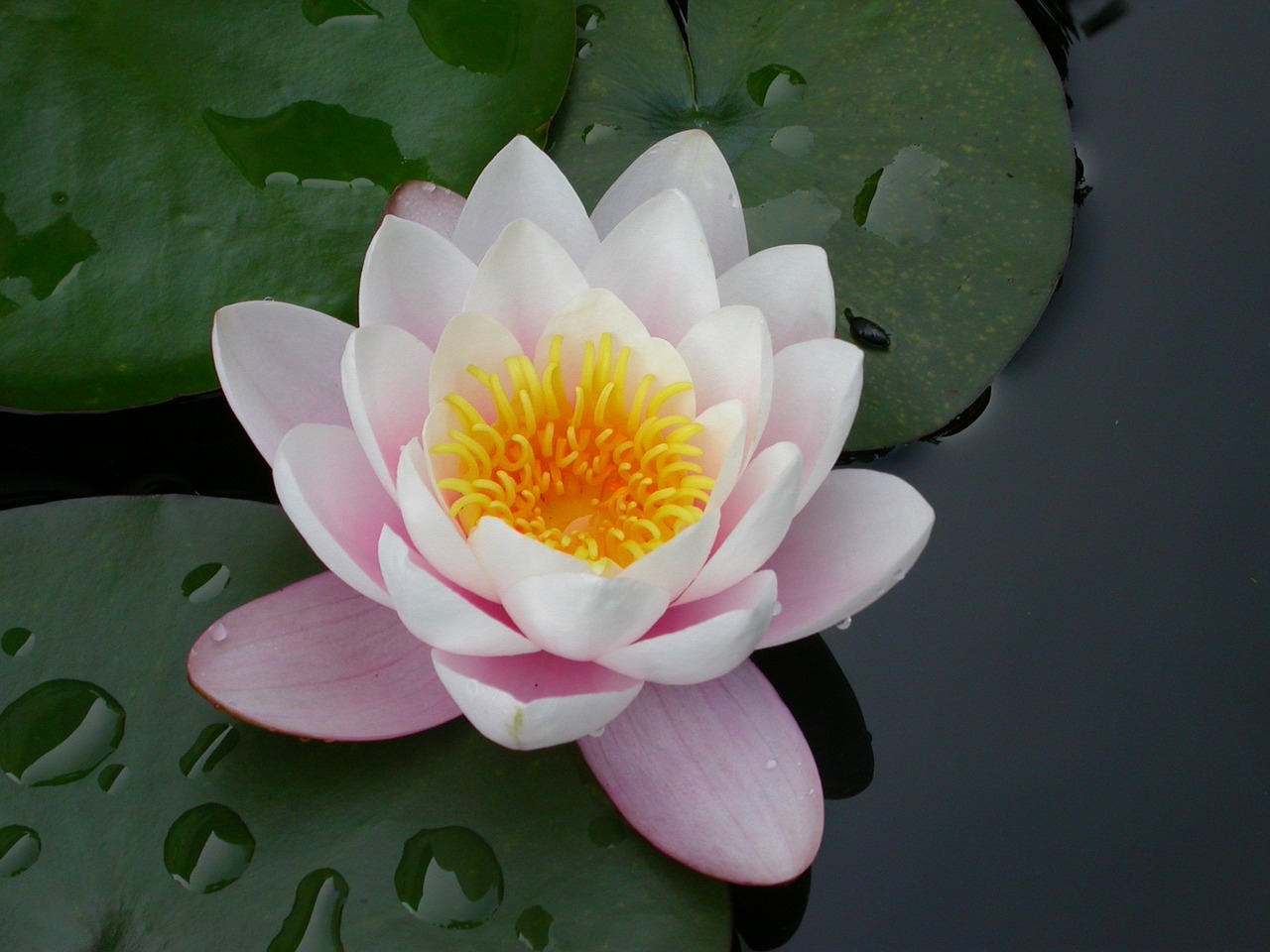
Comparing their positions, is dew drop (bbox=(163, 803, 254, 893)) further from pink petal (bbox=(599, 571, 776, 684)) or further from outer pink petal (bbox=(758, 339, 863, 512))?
outer pink petal (bbox=(758, 339, 863, 512))

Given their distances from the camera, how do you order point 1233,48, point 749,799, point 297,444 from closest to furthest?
point 297,444, point 749,799, point 1233,48

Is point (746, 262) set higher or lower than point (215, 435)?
higher

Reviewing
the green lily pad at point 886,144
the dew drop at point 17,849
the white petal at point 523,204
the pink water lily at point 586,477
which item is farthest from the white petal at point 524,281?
the dew drop at point 17,849

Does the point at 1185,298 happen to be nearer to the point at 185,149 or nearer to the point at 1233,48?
the point at 1233,48

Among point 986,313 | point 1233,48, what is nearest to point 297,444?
point 986,313

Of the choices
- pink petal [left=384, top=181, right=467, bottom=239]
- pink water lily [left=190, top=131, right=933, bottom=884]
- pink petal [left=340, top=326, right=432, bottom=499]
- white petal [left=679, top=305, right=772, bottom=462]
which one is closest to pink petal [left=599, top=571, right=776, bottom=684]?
pink water lily [left=190, top=131, right=933, bottom=884]

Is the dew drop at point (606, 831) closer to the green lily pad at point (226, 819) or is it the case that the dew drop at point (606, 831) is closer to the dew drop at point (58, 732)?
the green lily pad at point (226, 819)

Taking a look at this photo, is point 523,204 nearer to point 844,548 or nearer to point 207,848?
point 844,548
